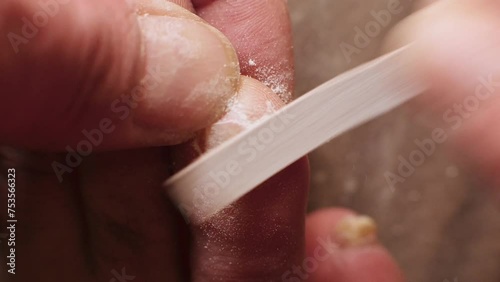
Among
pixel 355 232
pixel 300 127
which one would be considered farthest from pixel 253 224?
pixel 355 232

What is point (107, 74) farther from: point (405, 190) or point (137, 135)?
point (405, 190)

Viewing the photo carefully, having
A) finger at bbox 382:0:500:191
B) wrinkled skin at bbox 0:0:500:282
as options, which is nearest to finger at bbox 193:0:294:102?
wrinkled skin at bbox 0:0:500:282

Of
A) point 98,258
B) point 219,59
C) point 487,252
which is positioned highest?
point 219,59

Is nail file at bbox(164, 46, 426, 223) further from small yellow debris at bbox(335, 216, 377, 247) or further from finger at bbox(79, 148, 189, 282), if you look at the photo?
small yellow debris at bbox(335, 216, 377, 247)

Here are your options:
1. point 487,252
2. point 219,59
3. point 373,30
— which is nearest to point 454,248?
point 487,252

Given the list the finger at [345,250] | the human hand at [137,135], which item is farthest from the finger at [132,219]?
the finger at [345,250]

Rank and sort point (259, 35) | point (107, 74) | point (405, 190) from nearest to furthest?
point (107, 74) < point (259, 35) < point (405, 190)

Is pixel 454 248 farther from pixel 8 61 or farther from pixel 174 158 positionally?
pixel 8 61
